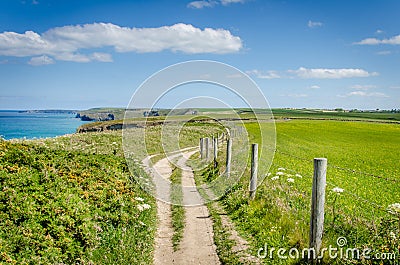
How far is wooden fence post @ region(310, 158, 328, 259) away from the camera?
7422 mm

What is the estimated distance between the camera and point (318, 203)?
7508mm

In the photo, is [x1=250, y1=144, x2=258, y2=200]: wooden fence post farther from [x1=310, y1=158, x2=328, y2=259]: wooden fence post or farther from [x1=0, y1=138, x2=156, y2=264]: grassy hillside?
[x1=310, y1=158, x2=328, y2=259]: wooden fence post

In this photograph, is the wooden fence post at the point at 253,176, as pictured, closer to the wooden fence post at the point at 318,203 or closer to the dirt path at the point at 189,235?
the dirt path at the point at 189,235

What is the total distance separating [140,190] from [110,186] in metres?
2.76

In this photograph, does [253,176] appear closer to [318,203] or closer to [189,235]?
[189,235]

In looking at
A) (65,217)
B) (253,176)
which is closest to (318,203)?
(65,217)
